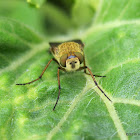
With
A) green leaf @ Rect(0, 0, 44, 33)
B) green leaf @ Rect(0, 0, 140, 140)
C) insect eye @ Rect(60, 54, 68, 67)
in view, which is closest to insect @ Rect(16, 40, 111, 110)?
insect eye @ Rect(60, 54, 68, 67)

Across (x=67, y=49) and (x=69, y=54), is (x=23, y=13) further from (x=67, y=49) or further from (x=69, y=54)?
(x=69, y=54)

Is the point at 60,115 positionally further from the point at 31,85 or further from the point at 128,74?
the point at 128,74

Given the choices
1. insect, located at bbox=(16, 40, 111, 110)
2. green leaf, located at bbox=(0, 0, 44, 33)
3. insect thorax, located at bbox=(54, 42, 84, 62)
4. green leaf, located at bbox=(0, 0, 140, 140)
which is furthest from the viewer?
green leaf, located at bbox=(0, 0, 44, 33)

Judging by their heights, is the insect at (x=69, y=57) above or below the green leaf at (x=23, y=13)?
below

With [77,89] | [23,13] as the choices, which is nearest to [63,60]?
[77,89]

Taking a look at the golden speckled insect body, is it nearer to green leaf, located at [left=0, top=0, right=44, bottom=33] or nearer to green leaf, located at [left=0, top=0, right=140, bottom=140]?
green leaf, located at [left=0, top=0, right=140, bottom=140]

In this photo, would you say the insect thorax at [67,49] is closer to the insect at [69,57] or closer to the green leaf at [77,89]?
the insect at [69,57]

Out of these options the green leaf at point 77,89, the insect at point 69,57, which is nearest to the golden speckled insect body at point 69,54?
the insect at point 69,57

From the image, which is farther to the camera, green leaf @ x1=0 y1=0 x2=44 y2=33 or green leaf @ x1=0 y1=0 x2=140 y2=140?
green leaf @ x1=0 y1=0 x2=44 y2=33
